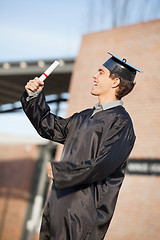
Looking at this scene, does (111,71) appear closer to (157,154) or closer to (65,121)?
(65,121)

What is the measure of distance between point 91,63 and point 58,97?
10.6 feet

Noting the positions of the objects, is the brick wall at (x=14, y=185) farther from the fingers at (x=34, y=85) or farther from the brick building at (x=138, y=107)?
the fingers at (x=34, y=85)

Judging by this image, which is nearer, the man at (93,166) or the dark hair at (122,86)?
the man at (93,166)

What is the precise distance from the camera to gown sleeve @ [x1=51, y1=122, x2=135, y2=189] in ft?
7.22

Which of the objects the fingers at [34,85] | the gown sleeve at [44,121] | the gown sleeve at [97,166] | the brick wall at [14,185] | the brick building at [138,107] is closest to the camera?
Result: the gown sleeve at [97,166]

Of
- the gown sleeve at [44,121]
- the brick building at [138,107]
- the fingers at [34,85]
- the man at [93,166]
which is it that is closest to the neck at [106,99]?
→ the man at [93,166]

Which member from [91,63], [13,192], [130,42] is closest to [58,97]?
[91,63]

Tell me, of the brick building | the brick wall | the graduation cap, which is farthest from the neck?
the brick wall

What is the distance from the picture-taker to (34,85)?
2596 millimetres

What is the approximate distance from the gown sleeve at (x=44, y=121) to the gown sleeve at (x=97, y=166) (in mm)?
462

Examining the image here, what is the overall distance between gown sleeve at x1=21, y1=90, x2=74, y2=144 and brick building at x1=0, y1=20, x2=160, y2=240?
167 inches

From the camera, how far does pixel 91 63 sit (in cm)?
864

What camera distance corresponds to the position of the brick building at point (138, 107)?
22.3ft

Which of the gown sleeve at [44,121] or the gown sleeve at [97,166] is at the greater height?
the gown sleeve at [44,121]
